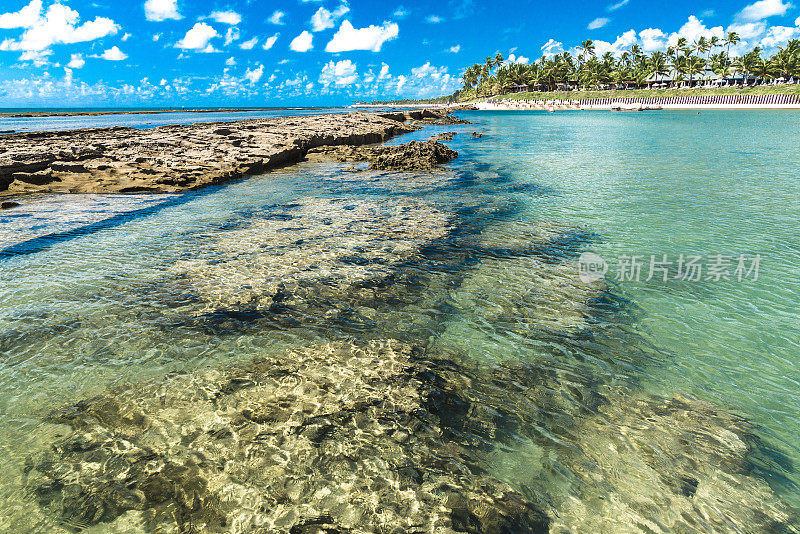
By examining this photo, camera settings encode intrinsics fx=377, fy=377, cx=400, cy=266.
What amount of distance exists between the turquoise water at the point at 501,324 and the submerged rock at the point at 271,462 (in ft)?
0.71

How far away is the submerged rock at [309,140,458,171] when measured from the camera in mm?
27328

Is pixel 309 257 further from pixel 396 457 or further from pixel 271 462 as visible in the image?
pixel 396 457

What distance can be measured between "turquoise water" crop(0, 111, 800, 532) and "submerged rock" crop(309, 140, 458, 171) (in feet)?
37.0

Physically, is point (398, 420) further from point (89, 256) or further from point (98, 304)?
point (89, 256)

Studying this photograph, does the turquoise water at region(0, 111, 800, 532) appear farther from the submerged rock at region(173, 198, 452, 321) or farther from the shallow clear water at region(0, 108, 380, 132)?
the shallow clear water at region(0, 108, 380, 132)

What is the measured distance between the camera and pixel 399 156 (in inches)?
1104

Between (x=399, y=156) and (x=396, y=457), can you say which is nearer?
(x=396, y=457)

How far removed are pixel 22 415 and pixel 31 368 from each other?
1.38 meters

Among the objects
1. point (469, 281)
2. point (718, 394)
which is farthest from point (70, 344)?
point (718, 394)

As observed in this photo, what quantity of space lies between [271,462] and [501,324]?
482 centimetres

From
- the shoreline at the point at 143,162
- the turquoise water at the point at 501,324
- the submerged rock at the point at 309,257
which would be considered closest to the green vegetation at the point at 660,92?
the shoreline at the point at 143,162

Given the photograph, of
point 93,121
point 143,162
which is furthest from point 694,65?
point 93,121

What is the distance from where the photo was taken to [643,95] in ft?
497

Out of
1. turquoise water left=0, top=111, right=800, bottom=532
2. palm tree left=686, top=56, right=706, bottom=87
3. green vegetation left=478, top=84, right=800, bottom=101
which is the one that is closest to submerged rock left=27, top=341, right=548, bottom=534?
turquoise water left=0, top=111, right=800, bottom=532
